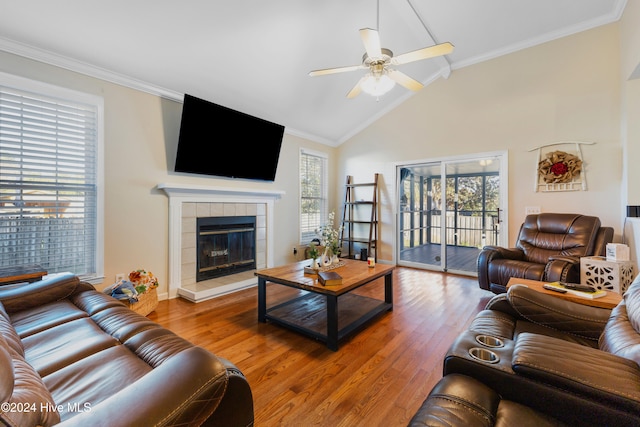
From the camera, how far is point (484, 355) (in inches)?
42.4

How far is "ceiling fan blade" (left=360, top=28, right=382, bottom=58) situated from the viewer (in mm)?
2057

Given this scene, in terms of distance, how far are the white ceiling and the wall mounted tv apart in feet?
0.87

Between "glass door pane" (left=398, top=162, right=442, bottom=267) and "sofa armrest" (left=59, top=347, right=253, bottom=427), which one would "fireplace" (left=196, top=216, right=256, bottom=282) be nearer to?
"glass door pane" (left=398, top=162, right=442, bottom=267)

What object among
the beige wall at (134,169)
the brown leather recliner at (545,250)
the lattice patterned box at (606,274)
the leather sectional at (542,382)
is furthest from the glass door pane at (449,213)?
the beige wall at (134,169)

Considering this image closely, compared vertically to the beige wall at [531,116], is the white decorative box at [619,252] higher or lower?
lower

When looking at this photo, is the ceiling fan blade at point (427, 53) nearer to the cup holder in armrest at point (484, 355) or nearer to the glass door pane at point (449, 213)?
the cup holder in armrest at point (484, 355)

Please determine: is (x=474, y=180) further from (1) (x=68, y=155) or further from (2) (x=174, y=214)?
(1) (x=68, y=155)

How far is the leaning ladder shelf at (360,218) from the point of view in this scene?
17.8 feet

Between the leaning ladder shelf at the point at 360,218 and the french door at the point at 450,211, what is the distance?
467 millimetres

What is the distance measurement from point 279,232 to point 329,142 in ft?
7.28

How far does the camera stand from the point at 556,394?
873mm

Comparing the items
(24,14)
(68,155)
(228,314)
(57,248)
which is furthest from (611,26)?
(57,248)

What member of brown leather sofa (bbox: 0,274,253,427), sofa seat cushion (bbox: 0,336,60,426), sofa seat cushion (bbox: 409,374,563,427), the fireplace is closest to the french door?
the fireplace

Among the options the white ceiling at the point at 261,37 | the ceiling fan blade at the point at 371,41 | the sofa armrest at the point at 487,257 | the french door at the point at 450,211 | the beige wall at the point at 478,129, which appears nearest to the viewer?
the ceiling fan blade at the point at 371,41
